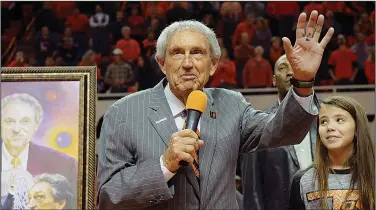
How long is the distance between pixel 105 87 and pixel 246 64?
1.95 meters

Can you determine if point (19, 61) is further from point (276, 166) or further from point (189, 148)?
point (189, 148)

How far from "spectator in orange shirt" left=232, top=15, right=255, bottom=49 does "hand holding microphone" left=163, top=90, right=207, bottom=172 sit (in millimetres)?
7387

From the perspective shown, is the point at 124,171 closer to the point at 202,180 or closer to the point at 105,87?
the point at 202,180

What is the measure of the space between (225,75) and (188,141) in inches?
262

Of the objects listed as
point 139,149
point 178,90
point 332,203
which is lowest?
point 332,203

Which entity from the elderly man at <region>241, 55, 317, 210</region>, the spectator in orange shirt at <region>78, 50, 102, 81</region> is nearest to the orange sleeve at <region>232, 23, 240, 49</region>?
the spectator in orange shirt at <region>78, 50, 102, 81</region>

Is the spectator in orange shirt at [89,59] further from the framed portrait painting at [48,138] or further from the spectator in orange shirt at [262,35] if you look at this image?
the framed portrait painting at [48,138]

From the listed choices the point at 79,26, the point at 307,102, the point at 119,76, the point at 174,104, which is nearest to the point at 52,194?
the point at 174,104

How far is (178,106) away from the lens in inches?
96.3

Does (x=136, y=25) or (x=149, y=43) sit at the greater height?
(x=136, y=25)

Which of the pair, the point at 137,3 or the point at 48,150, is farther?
the point at 137,3

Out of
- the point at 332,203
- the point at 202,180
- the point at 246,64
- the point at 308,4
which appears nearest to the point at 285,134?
the point at 202,180

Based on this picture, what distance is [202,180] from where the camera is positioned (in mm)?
2316

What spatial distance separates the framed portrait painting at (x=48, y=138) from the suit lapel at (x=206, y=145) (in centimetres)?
110
